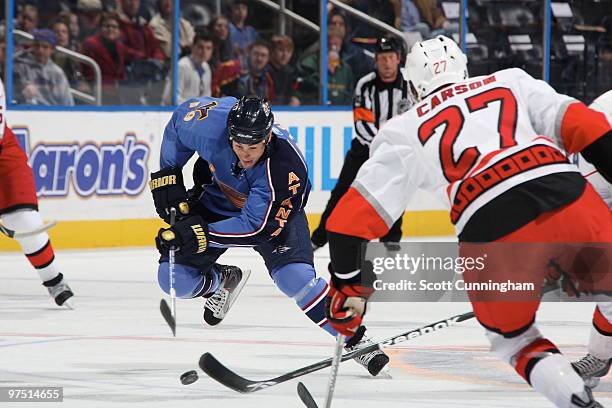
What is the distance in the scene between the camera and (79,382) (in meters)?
4.71

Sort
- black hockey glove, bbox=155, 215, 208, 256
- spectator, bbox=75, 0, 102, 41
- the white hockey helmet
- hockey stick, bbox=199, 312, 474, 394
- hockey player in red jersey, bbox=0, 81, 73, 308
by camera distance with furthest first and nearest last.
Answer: spectator, bbox=75, 0, 102, 41, hockey player in red jersey, bbox=0, 81, 73, 308, black hockey glove, bbox=155, 215, 208, 256, hockey stick, bbox=199, 312, 474, 394, the white hockey helmet

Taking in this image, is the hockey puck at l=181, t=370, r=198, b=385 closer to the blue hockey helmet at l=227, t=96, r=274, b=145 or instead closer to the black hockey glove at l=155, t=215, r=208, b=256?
the black hockey glove at l=155, t=215, r=208, b=256

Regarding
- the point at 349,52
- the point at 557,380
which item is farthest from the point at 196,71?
the point at 557,380

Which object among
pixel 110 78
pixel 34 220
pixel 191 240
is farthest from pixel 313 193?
pixel 191 240

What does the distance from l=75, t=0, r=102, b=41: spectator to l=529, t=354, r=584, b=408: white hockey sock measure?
20.9 feet

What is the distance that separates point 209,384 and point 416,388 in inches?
26.6

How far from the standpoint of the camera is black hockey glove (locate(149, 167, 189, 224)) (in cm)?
536

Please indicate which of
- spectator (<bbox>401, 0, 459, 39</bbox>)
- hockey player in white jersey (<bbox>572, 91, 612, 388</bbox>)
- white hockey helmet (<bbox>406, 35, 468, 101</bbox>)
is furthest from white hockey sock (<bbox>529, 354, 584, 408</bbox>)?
spectator (<bbox>401, 0, 459, 39</bbox>)

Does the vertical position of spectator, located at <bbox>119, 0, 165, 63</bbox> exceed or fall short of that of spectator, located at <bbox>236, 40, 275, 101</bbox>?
it exceeds it

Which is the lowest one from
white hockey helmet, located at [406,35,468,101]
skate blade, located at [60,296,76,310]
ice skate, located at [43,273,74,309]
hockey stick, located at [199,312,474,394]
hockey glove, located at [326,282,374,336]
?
skate blade, located at [60,296,76,310]

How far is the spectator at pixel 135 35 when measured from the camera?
9273 millimetres

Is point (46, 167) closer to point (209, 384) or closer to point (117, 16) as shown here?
point (117, 16)

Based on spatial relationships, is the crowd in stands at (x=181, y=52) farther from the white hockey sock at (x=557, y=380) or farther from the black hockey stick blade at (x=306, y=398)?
the white hockey sock at (x=557, y=380)

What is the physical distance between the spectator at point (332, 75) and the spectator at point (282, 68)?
109 millimetres
